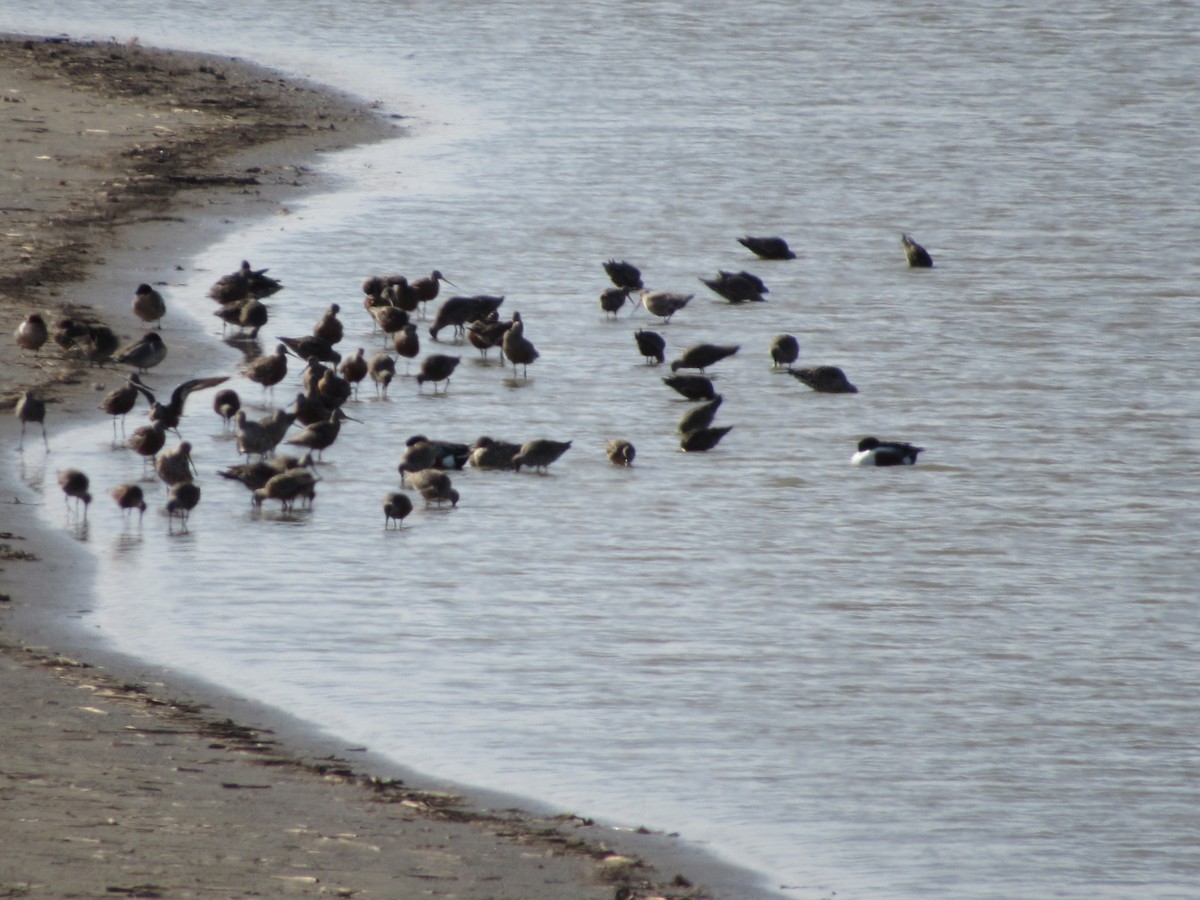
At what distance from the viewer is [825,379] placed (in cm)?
1509

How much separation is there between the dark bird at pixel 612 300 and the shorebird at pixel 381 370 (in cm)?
324

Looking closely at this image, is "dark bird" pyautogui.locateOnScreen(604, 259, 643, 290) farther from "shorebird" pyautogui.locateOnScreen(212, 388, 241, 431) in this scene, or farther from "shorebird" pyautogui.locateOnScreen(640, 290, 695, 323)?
"shorebird" pyautogui.locateOnScreen(212, 388, 241, 431)

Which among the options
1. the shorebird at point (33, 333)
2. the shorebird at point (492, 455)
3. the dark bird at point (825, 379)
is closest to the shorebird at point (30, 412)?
the shorebird at point (33, 333)

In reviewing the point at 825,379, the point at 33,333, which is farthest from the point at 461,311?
the point at 33,333

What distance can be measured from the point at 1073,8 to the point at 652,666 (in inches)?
1685

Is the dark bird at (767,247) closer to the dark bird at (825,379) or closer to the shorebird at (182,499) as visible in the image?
the dark bird at (825,379)

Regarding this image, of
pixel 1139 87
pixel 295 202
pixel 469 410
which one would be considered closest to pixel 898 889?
pixel 469 410

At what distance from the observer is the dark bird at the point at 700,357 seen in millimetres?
15742

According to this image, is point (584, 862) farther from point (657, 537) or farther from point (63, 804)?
point (657, 537)

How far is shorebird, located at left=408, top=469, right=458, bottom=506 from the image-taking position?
11766 millimetres

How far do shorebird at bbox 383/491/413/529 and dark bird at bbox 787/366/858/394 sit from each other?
4.68 meters

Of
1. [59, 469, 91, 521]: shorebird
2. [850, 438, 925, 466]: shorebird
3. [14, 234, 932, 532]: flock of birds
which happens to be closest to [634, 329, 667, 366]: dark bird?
[14, 234, 932, 532]: flock of birds

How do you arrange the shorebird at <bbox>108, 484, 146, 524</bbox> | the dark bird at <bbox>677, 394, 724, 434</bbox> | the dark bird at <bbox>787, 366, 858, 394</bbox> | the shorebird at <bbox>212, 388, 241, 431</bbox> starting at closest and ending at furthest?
1. the shorebird at <bbox>108, 484, 146, 524</bbox>
2. the shorebird at <bbox>212, 388, 241, 431</bbox>
3. the dark bird at <bbox>677, 394, 724, 434</bbox>
4. the dark bird at <bbox>787, 366, 858, 394</bbox>

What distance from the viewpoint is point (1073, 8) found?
4838 cm
